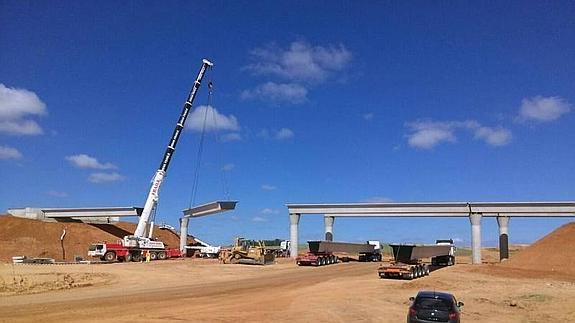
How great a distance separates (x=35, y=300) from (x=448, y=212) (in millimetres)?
54859

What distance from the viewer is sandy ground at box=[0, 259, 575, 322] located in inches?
933

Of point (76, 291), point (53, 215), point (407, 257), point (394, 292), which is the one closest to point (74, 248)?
point (53, 215)

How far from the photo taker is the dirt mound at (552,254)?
163 feet

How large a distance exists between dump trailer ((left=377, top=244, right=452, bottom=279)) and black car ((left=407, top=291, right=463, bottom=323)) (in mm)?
26062

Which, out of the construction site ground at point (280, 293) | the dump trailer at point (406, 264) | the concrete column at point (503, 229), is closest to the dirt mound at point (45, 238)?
the construction site ground at point (280, 293)

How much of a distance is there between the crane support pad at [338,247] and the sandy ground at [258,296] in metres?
11.0

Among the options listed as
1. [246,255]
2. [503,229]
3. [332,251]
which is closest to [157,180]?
[246,255]

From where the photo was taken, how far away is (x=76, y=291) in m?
33.4

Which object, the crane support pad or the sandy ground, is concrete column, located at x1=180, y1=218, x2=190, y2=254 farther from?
the sandy ground

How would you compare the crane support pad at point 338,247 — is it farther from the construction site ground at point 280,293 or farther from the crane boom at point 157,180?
the crane boom at point 157,180

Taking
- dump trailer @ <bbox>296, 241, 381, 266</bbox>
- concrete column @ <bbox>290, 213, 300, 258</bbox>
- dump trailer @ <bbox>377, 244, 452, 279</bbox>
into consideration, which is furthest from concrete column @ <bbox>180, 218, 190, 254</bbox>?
dump trailer @ <bbox>377, 244, 452, 279</bbox>

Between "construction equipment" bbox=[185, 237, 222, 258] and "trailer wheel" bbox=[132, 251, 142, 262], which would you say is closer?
"trailer wheel" bbox=[132, 251, 142, 262]

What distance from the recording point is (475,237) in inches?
2714

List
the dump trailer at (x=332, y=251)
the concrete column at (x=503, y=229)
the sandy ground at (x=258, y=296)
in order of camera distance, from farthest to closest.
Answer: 1. the concrete column at (x=503, y=229)
2. the dump trailer at (x=332, y=251)
3. the sandy ground at (x=258, y=296)
